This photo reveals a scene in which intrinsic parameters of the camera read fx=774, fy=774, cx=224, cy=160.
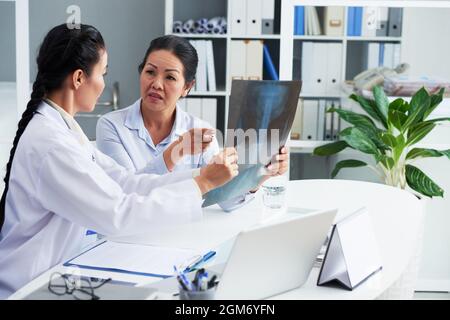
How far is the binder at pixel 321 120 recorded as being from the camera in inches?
161

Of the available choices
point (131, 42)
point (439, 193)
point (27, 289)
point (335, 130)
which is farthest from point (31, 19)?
point (27, 289)

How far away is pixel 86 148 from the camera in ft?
6.72

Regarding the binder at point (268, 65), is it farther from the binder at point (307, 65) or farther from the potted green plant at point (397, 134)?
the potted green plant at point (397, 134)

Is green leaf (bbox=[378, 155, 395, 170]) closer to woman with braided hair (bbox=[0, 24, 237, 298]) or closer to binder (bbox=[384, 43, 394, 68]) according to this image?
binder (bbox=[384, 43, 394, 68])

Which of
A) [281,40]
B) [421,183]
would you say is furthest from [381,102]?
[281,40]

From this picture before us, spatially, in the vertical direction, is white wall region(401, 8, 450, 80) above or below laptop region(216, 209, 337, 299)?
above

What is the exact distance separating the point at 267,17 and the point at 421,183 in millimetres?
1342

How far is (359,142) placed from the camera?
11.4ft

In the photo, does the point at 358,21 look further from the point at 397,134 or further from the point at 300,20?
the point at 397,134

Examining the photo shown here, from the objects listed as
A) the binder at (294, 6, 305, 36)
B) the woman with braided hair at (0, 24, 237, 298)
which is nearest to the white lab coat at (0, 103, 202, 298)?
the woman with braided hair at (0, 24, 237, 298)

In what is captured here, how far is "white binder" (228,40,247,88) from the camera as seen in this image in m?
4.26

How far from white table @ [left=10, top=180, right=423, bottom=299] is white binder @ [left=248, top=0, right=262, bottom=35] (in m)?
1.66

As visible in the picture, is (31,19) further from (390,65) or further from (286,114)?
(286,114)

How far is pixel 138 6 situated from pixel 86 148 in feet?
9.24
